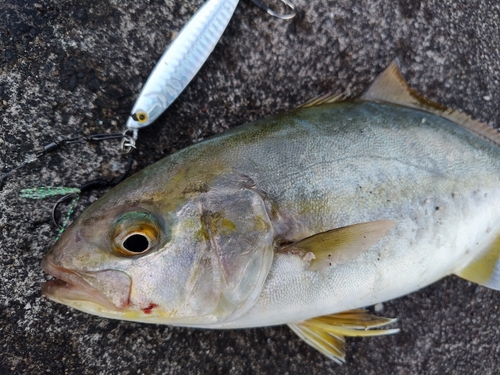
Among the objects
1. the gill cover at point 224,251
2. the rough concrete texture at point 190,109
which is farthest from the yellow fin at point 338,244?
the rough concrete texture at point 190,109

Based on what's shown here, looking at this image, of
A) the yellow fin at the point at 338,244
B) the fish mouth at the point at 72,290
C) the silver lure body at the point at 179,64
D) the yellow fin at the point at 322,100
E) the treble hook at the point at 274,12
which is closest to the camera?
the fish mouth at the point at 72,290

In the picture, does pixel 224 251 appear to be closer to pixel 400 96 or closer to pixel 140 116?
pixel 140 116

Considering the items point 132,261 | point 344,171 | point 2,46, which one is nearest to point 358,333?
point 344,171

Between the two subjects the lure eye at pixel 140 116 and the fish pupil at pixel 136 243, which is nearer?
the fish pupil at pixel 136 243

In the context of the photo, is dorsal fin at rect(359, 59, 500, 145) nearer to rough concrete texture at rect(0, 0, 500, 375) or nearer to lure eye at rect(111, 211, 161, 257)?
rough concrete texture at rect(0, 0, 500, 375)

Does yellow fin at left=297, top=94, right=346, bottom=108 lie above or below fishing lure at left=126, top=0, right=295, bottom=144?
above

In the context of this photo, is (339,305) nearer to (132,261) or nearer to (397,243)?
(397,243)

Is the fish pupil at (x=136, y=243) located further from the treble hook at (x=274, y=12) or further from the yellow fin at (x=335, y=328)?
the treble hook at (x=274, y=12)

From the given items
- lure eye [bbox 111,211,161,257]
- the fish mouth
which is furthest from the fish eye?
the fish mouth
